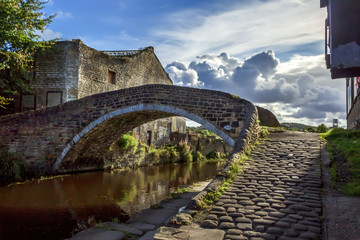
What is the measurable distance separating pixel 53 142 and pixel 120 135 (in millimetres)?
2860

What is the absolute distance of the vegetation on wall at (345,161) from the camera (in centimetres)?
458

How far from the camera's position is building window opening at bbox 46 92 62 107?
13243 mm

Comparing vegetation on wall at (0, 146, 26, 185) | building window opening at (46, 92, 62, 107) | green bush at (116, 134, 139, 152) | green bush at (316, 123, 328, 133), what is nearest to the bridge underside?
green bush at (116, 134, 139, 152)

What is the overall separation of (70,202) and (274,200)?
5006 millimetres

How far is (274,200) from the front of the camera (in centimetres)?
424

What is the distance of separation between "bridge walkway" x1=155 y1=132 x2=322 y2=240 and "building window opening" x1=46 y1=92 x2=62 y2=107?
9952mm

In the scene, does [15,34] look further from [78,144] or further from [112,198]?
[112,198]

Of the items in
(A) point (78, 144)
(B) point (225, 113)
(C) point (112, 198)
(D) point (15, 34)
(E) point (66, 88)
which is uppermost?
(D) point (15, 34)

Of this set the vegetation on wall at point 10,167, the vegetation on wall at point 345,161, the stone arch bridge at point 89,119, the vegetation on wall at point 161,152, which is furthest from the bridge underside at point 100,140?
the vegetation on wall at point 345,161

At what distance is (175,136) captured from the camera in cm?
1900

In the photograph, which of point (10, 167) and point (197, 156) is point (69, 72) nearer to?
point (10, 167)

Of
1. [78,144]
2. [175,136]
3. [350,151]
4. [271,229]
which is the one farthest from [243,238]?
[175,136]

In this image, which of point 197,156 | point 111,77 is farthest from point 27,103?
point 197,156

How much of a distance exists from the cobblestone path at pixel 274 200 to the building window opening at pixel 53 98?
10043 mm
